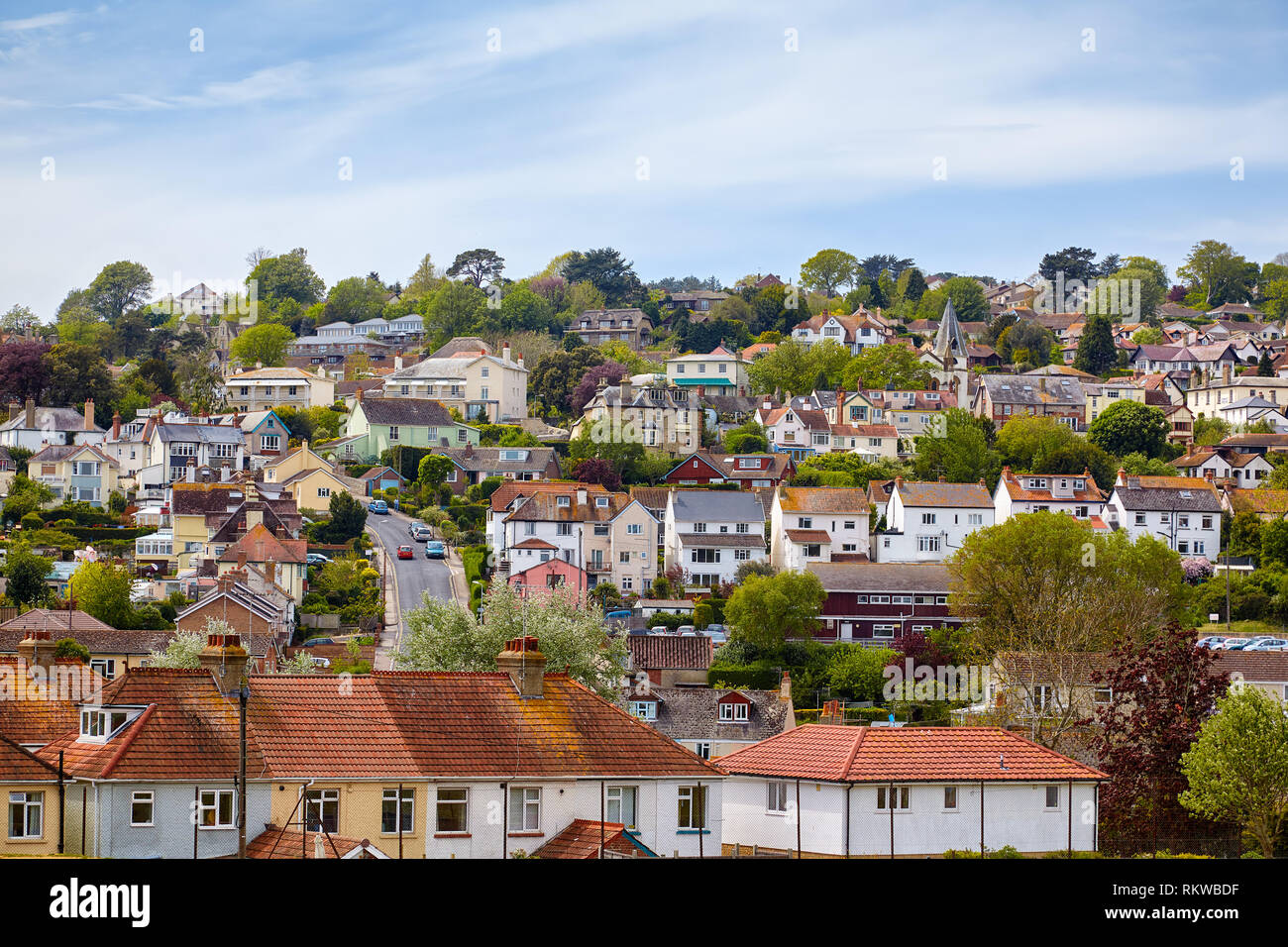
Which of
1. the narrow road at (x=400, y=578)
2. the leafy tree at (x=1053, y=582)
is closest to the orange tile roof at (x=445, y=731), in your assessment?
the narrow road at (x=400, y=578)

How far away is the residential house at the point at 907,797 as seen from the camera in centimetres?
2350

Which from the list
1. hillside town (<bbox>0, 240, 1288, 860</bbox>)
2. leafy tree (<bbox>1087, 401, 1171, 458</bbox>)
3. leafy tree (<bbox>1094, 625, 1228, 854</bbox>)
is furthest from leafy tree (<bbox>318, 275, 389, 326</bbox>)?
leafy tree (<bbox>1094, 625, 1228, 854</bbox>)

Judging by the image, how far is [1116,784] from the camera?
94.1 ft

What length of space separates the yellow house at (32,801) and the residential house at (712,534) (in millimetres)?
45022

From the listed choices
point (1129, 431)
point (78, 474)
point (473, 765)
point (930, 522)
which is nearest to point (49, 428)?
point (78, 474)

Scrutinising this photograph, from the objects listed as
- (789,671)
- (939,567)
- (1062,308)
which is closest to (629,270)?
(1062,308)

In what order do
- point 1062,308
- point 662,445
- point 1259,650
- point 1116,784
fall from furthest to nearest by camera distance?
point 1062,308 < point 662,445 < point 1259,650 < point 1116,784

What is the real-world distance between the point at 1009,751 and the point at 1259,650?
26.5 metres

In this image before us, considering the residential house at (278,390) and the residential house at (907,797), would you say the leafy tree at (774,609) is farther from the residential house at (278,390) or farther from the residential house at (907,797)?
the residential house at (278,390)

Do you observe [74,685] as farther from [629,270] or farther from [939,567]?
[629,270]

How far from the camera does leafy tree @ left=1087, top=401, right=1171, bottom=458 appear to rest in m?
82.1

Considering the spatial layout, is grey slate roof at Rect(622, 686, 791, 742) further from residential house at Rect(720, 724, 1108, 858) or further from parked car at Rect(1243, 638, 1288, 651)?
parked car at Rect(1243, 638, 1288, 651)
